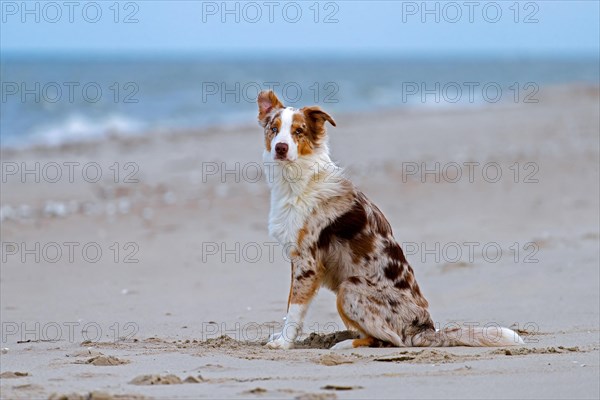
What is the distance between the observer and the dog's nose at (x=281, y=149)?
720cm

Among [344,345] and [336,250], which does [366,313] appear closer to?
[344,345]

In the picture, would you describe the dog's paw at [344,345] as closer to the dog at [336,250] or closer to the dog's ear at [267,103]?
the dog at [336,250]

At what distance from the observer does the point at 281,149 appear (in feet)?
23.7

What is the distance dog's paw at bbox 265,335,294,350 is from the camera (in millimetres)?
7215

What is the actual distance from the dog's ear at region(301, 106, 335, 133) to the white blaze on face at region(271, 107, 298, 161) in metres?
0.15

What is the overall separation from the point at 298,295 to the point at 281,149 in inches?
46.2

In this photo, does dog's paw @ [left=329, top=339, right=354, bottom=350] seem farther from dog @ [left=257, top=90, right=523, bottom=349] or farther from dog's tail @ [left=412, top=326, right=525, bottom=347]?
dog's tail @ [left=412, top=326, right=525, bottom=347]

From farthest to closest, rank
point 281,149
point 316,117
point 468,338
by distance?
point 316,117 → point 281,149 → point 468,338

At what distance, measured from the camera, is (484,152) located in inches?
869

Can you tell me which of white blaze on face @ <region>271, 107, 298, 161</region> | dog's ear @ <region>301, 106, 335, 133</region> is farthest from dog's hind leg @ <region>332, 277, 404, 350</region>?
dog's ear @ <region>301, 106, 335, 133</region>

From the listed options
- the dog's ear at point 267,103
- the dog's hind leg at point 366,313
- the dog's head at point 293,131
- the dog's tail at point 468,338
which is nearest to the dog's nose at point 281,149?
the dog's head at point 293,131

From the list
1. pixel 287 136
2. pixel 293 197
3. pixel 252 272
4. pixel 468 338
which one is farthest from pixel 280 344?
pixel 252 272

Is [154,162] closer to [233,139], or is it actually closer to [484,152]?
[233,139]

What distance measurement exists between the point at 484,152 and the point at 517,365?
16.4 meters
